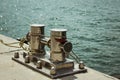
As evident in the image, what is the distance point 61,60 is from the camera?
6.52m

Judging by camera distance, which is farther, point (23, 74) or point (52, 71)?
point (23, 74)

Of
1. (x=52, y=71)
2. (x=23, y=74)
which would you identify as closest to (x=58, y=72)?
(x=52, y=71)

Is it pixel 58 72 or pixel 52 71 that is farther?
pixel 58 72

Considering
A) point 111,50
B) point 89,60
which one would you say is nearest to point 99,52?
point 111,50

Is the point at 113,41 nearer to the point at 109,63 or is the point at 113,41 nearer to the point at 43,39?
the point at 109,63

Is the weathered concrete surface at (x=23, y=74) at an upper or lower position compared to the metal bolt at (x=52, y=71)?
lower

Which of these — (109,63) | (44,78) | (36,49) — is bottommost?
(109,63)

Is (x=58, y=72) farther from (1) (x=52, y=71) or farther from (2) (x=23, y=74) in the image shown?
(2) (x=23, y=74)

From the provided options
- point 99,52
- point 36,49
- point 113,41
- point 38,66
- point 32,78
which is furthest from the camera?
point 113,41

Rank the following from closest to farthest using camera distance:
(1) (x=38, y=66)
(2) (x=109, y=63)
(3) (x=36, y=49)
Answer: (1) (x=38, y=66)
(3) (x=36, y=49)
(2) (x=109, y=63)

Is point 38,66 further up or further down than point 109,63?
further up

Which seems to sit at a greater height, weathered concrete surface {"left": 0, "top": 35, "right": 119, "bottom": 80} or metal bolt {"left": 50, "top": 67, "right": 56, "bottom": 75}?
metal bolt {"left": 50, "top": 67, "right": 56, "bottom": 75}

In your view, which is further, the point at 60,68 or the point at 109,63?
the point at 109,63

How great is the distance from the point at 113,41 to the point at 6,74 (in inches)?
1038
